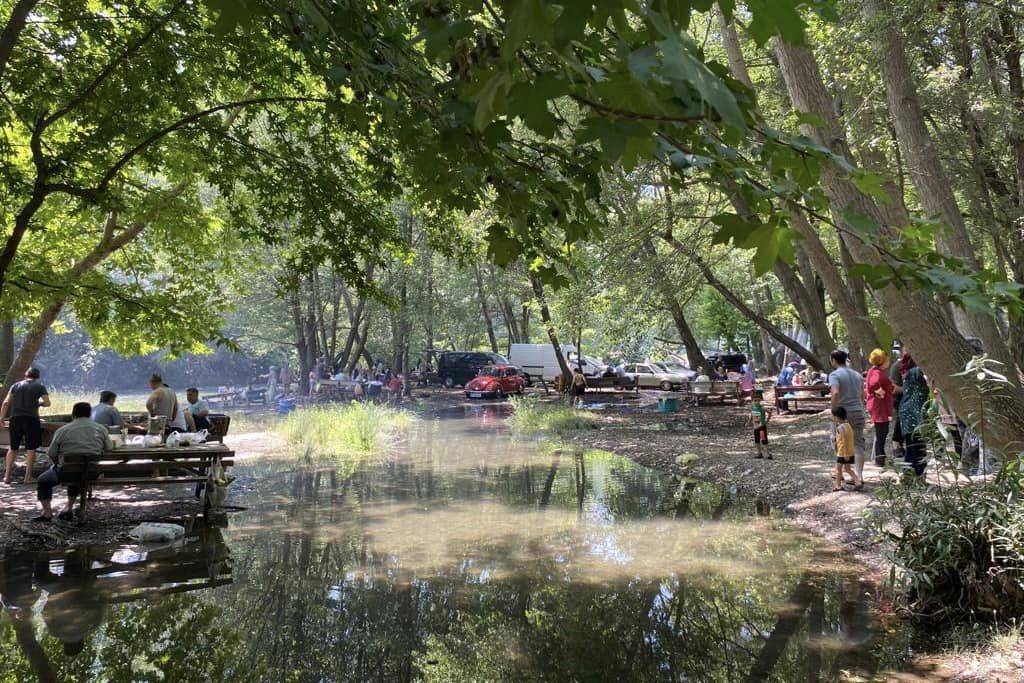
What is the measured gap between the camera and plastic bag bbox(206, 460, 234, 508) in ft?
31.9

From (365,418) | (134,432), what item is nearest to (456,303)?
(365,418)

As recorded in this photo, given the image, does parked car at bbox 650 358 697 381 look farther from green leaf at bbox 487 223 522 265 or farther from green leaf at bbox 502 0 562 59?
green leaf at bbox 502 0 562 59

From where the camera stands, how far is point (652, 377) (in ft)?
132

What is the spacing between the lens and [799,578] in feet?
22.6

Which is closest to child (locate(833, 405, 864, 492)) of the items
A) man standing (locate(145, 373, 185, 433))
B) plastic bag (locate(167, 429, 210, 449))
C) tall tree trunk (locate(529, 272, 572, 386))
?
tall tree trunk (locate(529, 272, 572, 386))

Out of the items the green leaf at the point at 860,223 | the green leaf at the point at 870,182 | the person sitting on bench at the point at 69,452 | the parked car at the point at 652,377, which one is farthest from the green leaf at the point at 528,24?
the parked car at the point at 652,377

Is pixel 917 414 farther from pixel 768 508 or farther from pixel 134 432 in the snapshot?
pixel 134 432

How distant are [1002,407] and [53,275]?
10.5 meters

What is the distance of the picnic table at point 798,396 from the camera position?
2175 centimetres

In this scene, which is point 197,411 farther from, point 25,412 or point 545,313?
point 545,313

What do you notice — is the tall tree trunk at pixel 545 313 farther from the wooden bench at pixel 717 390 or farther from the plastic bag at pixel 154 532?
the plastic bag at pixel 154 532

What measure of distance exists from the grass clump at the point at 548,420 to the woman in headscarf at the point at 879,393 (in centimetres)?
1048

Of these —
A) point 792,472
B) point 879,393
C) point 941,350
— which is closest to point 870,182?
point 941,350

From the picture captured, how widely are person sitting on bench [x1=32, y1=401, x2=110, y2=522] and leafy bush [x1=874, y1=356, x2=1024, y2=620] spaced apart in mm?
8305
